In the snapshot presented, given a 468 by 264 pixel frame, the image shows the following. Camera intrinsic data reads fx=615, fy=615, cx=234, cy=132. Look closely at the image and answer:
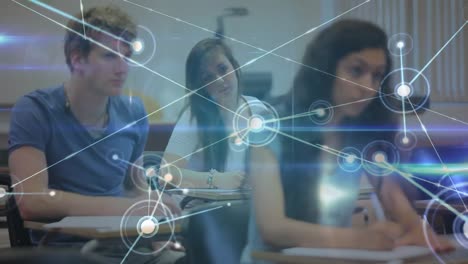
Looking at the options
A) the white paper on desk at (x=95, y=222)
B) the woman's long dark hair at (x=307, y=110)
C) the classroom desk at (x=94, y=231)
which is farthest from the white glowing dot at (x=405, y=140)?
the white paper on desk at (x=95, y=222)

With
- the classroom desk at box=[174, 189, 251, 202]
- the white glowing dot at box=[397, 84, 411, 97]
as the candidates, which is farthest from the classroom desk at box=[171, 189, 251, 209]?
the white glowing dot at box=[397, 84, 411, 97]

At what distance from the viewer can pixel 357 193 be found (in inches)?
75.9

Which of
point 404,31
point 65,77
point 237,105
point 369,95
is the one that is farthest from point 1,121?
point 404,31

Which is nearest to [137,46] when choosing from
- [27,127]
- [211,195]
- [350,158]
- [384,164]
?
[27,127]

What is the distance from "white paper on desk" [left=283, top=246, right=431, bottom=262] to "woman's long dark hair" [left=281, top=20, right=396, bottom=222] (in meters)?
0.10

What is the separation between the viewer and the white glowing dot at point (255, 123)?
1846 millimetres

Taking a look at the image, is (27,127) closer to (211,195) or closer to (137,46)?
(137,46)

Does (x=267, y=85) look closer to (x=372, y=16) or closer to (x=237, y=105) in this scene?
(x=237, y=105)

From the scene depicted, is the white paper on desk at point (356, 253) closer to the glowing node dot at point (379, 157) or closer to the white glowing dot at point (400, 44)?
the glowing node dot at point (379, 157)

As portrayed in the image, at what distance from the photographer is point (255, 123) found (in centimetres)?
185

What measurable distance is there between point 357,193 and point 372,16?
21.8 inches

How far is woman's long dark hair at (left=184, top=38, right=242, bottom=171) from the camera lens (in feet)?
5.90

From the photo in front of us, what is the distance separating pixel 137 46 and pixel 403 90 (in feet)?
2.75

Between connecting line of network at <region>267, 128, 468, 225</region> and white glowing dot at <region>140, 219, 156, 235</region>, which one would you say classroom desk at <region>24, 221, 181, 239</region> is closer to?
white glowing dot at <region>140, 219, 156, 235</region>
